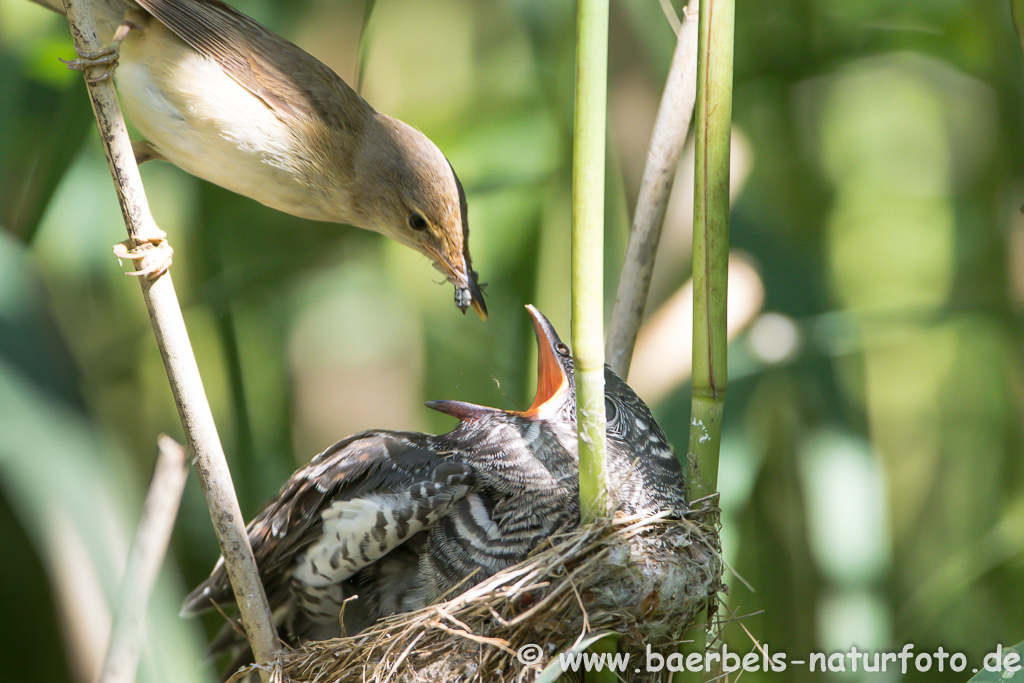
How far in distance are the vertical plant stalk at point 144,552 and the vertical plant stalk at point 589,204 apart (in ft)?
1.98

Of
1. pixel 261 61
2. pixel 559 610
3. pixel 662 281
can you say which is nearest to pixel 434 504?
pixel 559 610

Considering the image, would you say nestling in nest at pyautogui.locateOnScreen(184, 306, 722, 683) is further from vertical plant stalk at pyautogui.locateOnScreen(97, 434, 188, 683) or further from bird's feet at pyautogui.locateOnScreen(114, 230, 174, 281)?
bird's feet at pyautogui.locateOnScreen(114, 230, 174, 281)

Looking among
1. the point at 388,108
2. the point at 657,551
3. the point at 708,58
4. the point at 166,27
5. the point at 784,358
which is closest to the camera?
the point at 708,58

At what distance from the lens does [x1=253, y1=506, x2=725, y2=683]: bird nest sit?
0.91 m

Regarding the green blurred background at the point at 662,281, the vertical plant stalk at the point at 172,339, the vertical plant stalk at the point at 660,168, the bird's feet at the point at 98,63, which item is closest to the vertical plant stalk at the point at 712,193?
the vertical plant stalk at the point at 660,168

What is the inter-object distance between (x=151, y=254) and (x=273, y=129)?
1.11 feet

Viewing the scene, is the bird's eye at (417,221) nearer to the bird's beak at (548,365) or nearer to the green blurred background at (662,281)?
the bird's beak at (548,365)

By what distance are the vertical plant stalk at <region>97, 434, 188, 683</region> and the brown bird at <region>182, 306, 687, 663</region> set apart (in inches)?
6.3

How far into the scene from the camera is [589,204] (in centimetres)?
72

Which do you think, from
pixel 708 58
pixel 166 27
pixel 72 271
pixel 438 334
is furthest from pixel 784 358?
pixel 72 271

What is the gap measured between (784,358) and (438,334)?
0.86 metres

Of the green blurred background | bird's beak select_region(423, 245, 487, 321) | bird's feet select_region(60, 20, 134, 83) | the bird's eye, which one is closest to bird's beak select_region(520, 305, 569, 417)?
bird's beak select_region(423, 245, 487, 321)

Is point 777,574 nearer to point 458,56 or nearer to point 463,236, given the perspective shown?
point 463,236

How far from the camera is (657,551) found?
955 millimetres
